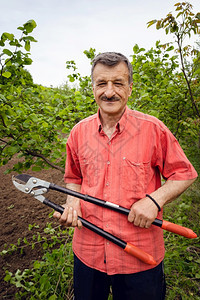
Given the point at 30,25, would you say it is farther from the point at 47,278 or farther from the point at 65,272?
the point at 65,272

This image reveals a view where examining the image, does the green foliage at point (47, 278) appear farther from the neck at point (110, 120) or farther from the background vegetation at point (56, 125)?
the neck at point (110, 120)

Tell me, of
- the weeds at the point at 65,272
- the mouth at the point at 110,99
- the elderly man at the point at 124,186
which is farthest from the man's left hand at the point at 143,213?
the weeds at the point at 65,272

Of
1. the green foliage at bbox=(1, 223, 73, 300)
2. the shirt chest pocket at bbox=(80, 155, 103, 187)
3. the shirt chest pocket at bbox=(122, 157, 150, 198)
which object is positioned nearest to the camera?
the shirt chest pocket at bbox=(122, 157, 150, 198)

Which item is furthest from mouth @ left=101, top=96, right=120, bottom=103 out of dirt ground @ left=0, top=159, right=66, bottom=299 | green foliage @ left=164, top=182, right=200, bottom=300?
dirt ground @ left=0, top=159, right=66, bottom=299

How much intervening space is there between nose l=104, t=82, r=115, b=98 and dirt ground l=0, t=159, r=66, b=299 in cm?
286

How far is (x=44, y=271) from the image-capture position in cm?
285

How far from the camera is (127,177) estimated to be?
1521 millimetres

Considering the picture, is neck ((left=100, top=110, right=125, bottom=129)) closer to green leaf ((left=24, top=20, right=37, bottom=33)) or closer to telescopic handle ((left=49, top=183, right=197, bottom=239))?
telescopic handle ((left=49, top=183, right=197, bottom=239))

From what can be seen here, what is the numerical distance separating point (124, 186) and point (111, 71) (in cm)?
92

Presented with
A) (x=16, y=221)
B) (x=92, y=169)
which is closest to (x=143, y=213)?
(x=92, y=169)

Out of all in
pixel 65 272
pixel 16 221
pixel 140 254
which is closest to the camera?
pixel 140 254

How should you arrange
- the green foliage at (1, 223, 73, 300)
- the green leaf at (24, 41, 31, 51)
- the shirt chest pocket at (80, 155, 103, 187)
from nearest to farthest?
the shirt chest pocket at (80, 155, 103, 187) < the green leaf at (24, 41, 31, 51) < the green foliage at (1, 223, 73, 300)

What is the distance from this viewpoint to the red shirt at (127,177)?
1483mm

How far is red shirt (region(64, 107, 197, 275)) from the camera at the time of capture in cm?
148
